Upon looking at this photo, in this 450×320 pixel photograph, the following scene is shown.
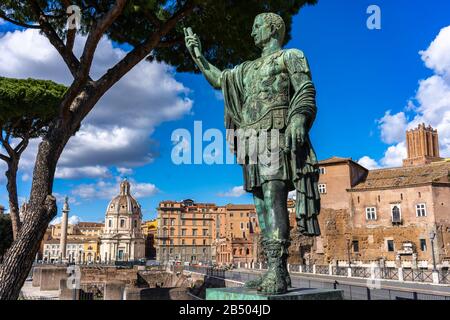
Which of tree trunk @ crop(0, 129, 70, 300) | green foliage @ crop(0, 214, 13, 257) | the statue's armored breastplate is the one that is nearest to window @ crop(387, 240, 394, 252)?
tree trunk @ crop(0, 129, 70, 300)

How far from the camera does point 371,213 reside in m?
36.4

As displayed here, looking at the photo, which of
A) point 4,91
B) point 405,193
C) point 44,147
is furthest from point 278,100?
point 405,193

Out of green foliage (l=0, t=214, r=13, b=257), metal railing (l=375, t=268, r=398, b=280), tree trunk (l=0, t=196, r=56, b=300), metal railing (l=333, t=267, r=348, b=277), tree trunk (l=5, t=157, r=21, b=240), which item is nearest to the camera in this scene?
tree trunk (l=0, t=196, r=56, b=300)

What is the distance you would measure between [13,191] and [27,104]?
3505 mm

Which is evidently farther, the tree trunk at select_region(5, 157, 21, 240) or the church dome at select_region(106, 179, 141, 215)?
the church dome at select_region(106, 179, 141, 215)

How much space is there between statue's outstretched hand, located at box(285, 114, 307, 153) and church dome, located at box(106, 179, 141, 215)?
286ft

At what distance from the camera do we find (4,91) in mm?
14938

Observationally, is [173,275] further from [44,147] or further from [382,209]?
[44,147]

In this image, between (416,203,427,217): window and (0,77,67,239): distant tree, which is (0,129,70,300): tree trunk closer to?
(0,77,67,239): distant tree

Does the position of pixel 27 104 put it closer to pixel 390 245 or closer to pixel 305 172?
pixel 305 172

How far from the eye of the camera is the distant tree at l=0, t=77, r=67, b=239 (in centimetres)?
1508

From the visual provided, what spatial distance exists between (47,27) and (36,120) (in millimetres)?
8439

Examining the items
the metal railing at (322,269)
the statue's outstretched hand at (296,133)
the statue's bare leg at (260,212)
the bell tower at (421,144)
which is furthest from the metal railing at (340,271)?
the bell tower at (421,144)

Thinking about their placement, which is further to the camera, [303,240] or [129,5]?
[303,240]
